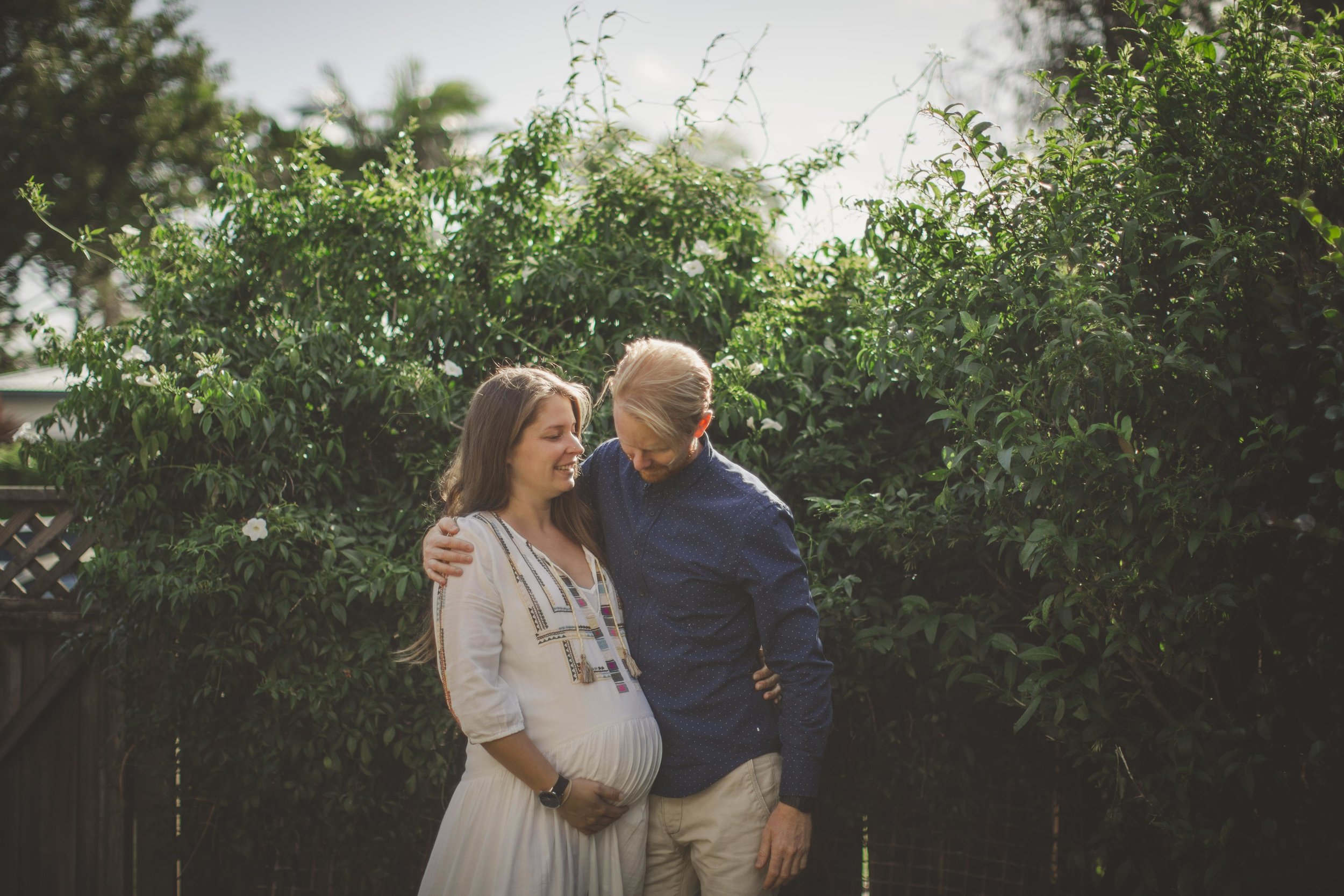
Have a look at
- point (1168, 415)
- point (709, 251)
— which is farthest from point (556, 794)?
point (709, 251)

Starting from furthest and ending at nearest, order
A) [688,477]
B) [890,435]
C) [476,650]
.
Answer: [890,435], [688,477], [476,650]

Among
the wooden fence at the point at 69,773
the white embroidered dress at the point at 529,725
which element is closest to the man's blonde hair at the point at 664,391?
the white embroidered dress at the point at 529,725

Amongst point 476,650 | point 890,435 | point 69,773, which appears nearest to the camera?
point 476,650

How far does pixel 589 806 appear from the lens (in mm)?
1949

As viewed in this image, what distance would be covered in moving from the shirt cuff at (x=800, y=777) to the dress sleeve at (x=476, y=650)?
0.60 metres

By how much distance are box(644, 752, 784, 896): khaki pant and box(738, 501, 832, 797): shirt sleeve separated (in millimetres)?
63

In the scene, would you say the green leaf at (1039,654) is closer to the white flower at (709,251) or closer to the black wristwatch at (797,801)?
the black wristwatch at (797,801)

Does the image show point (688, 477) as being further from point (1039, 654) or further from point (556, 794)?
point (1039, 654)

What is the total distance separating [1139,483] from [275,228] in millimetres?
2850

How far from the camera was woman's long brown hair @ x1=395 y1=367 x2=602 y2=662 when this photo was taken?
2141 millimetres

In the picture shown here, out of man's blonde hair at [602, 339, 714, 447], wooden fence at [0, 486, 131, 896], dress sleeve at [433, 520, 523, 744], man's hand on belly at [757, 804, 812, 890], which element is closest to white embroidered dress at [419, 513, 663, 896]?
dress sleeve at [433, 520, 523, 744]

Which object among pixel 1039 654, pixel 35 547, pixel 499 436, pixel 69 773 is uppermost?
pixel 499 436

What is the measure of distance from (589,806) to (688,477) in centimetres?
76

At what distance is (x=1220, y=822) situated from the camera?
6.53 feet
